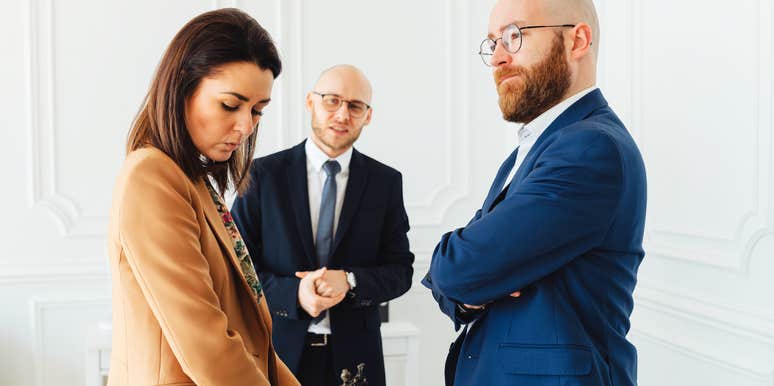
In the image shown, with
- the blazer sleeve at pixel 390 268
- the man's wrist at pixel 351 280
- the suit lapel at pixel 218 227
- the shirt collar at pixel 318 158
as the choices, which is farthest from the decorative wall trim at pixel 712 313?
the suit lapel at pixel 218 227

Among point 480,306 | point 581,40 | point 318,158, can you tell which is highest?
point 581,40

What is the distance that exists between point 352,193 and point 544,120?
1.04 m

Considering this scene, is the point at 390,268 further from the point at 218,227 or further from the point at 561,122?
the point at 218,227

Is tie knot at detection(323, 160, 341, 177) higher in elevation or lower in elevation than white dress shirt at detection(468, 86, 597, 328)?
lower

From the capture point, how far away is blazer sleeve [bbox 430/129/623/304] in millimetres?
1687

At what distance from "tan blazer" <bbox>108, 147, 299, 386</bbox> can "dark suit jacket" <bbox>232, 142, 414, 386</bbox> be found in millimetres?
1238

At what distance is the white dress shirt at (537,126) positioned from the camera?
6.46 feet

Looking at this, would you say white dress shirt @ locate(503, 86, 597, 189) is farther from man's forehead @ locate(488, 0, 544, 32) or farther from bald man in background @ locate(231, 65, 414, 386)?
bald man in background @ locate(231, 65, 414, 386)

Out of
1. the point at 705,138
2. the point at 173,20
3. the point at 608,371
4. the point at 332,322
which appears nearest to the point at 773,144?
the point at 705,138

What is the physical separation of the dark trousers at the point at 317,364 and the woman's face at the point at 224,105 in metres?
1.31

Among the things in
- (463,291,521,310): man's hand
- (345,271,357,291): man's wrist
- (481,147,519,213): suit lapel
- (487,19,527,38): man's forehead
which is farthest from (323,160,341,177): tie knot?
(463,291,521,310): man's hand

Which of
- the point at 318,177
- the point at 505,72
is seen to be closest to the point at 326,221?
the point at 318,177

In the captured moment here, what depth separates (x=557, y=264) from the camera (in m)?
1.72

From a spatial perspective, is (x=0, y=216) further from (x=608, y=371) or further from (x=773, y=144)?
(x=773, y=144)
